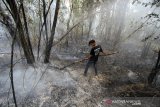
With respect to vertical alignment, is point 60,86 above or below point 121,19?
below

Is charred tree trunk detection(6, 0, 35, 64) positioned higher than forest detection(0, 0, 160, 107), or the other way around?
charred tree trunk detection(6, 0, 35, 64)

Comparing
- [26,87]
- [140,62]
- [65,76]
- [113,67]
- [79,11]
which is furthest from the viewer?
[79,11]

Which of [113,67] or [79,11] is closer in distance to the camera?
[113,67]

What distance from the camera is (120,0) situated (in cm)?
1318

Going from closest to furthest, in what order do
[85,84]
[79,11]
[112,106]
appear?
[112,106] < [85,84] < [79,11]

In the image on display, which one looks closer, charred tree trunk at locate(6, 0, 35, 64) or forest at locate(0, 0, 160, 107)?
forest at locate(0, 0, 160, 107)

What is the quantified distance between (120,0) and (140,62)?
18.0 feet

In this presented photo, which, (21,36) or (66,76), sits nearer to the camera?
(21,36)

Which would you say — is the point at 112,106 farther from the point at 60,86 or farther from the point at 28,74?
the point at 28,74

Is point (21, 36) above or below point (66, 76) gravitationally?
above

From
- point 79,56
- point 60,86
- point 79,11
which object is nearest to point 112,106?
point 60,86

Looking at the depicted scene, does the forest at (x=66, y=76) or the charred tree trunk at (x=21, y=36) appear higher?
the charred tree trunk at (x=21, y=36)

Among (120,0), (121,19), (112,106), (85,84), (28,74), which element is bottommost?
(112,106)

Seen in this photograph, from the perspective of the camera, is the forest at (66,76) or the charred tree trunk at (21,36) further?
the charred tree trunk at (21,36)
